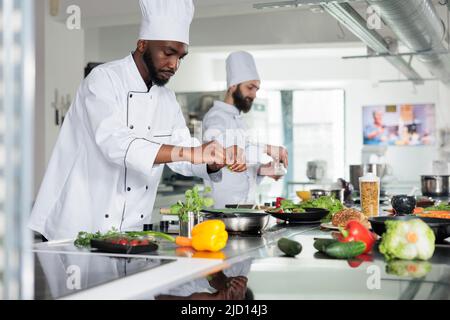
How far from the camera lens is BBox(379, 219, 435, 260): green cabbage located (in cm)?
181

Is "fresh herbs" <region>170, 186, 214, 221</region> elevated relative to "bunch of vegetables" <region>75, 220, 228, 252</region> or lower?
elevated

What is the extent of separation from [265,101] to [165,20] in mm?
6884

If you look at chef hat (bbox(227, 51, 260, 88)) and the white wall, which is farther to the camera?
the white wall

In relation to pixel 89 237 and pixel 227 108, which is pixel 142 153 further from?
pixel 227 108

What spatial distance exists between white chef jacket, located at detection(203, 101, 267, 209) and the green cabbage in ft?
7.89

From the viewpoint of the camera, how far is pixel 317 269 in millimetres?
1718

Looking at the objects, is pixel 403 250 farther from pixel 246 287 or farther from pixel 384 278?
pixel 246 287

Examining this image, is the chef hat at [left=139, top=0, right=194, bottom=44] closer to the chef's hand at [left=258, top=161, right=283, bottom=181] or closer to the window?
the chef's hand at [left=258, top=161, right=283, bottom=181]

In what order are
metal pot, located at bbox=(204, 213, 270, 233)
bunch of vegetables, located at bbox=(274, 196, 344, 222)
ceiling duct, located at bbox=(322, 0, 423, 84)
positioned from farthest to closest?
ceiling duct, located at bbox=(322, 0, 423, 84) → bunch of vegetables, located at bbox=(274, 196, 344, 222) → metal pot, located at bbox=(204, 213, 270, 233)

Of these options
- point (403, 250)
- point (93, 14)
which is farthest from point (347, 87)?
point (403, 250)

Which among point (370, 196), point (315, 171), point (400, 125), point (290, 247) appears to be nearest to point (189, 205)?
point (290, 247)

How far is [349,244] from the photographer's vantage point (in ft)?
6.08

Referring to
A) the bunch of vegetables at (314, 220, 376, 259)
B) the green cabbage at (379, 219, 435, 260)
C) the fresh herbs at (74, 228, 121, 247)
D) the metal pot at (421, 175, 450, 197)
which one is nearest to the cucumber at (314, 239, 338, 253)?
the bunch of vegetables at (314, 220, 376, 259)

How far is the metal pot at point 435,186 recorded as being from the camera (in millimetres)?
5152
